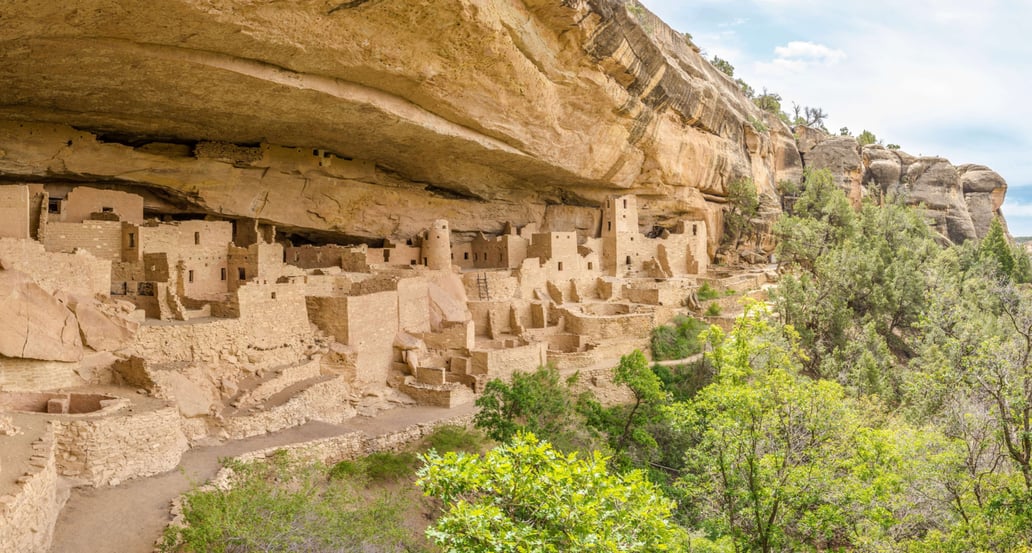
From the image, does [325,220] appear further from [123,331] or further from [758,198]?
[758,198]

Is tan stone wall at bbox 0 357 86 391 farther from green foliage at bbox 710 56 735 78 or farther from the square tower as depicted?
green foliage at bbox 710 56 735 78

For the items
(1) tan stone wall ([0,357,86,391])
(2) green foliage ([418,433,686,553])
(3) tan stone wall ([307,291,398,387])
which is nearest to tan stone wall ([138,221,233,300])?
(3) tan stone wall ([307,291,398,387])

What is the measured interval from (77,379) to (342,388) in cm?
512

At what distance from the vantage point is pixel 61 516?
30.6ft

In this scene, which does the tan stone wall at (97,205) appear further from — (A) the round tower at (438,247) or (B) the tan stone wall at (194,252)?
(A) the round tower at (438,247)

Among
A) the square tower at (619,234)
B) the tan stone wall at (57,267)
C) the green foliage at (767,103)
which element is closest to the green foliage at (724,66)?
the green foliage at (767,103)

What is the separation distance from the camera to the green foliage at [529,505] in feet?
21.3

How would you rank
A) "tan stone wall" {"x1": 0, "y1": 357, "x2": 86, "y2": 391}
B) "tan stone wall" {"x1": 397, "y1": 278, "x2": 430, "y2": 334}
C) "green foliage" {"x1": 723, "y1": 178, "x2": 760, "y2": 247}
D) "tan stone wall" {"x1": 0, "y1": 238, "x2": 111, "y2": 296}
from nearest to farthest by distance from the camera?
1. "tan stone wall" {"x1": 0, "y1": 357, "x2": 86, "y2": 391}
2. "tan stone wall" {"x1": 0, "y1": 238, "x2": 111, "y2": 296}
3. "tan stone wall" {"x1": 397, "y1": 278, "x2": 430, "y2": 334}
4. "green foliage" {"x1": 723, "y1": 178, "x2": 760, "y2": 247}

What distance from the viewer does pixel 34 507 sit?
842cm

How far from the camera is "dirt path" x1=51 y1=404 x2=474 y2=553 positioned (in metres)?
9.02

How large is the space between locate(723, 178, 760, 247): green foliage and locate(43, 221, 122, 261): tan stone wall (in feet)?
84.1

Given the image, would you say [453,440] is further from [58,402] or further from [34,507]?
[34,507]

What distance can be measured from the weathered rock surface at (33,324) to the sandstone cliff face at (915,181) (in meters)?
39.1

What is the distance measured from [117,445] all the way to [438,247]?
44.0 ft
